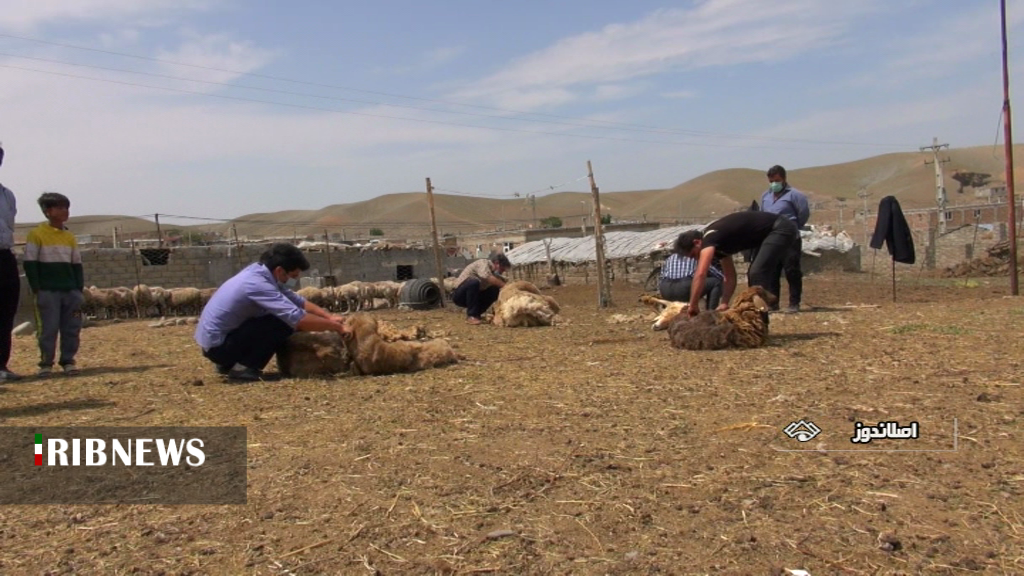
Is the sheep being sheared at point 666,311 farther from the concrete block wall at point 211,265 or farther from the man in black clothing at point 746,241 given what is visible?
the concrete block wall at point 211,265

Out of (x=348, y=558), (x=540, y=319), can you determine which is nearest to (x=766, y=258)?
(x=540, y=319)

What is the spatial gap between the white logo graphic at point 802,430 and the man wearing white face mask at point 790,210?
5.77 meters

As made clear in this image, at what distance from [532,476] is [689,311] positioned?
4.40 meters

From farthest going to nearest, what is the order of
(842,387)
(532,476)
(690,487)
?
1. (842,387)
2. (532,476)
3. (690,487)

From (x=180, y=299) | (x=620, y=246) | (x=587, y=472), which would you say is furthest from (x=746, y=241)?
(x=620, y=246)

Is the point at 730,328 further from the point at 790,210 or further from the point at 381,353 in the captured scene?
the point at 790,210

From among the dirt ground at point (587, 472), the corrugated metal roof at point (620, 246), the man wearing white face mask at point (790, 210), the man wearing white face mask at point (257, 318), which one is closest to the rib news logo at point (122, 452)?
the dirt ground at point (587, 472)

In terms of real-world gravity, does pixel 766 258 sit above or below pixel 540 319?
above

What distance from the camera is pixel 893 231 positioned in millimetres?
14297

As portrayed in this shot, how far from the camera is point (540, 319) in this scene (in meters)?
10.6

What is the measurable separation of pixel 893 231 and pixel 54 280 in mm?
13305

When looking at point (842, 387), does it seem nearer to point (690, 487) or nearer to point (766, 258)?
point (690, 487)

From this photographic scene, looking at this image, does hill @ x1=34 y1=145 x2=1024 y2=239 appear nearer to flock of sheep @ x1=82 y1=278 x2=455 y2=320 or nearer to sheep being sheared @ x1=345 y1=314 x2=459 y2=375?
flock of sheep @ x1=82 y1=278 x2=455 y2=320

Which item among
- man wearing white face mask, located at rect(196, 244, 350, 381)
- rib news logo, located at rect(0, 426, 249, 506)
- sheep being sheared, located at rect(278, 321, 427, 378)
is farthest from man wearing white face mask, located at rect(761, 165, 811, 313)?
rib news logo, located at rect(0, 426, 249, 506)
